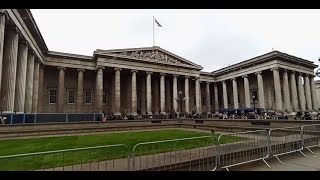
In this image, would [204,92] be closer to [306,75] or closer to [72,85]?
[306,75]

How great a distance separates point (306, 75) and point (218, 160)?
49293 millimetres

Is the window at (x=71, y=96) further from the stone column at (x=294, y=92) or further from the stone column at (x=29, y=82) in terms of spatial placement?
the stone column at (x=294, y=92)

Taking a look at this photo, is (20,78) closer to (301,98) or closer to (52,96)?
(52,96)

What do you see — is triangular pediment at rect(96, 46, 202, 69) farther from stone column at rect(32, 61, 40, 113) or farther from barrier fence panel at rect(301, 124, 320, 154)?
barrier fence panel at rect(301, 124, 320, 154)

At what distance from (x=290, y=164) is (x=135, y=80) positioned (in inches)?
1359

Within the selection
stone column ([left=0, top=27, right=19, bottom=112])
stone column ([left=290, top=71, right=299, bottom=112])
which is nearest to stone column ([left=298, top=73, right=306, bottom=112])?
stone column ([left=290, top=71, right=299, bottom=112])

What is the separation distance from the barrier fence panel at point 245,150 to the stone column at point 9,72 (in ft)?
75.0

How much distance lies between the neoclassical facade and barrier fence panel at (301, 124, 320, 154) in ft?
95.1

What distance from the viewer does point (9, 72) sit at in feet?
75.4

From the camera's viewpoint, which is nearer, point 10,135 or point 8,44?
point 10,135

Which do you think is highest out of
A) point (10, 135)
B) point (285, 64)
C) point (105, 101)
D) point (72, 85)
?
point (285, 64)

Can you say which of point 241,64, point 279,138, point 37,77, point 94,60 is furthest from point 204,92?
point 279,138

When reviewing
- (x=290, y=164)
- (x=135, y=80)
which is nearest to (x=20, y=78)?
(x=135, y=80)

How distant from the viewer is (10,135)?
18250 millimetres
